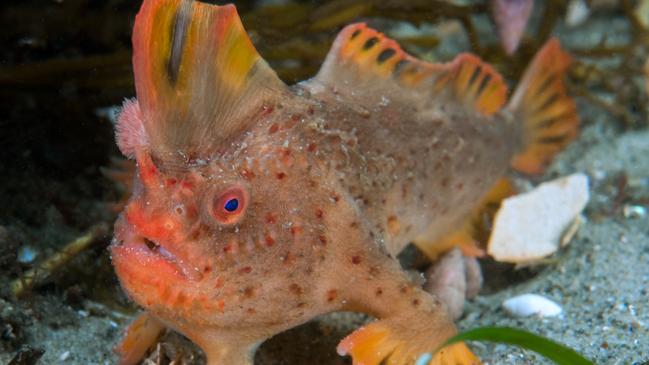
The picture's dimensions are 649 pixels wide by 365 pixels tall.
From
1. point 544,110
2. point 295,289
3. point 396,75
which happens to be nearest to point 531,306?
point 396,75

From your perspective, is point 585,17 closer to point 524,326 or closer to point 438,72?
point 438,72

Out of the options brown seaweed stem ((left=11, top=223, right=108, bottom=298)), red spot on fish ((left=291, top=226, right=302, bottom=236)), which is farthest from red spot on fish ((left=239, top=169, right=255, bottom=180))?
brown seaweed stem ((left=11, top=223, right=108, bottom=298))

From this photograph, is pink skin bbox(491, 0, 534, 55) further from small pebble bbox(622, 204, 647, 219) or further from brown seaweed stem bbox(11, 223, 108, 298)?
brown seaweed stem bbox(11, 223, 108, 298)

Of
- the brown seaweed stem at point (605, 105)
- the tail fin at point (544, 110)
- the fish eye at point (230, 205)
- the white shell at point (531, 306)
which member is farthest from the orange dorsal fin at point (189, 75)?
the brown seaweed stem at point (605, 105)

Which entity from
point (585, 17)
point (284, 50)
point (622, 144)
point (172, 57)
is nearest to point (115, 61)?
point (284, 50)

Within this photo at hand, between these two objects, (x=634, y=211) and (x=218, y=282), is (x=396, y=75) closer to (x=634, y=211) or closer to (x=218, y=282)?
(x=218, y=282)

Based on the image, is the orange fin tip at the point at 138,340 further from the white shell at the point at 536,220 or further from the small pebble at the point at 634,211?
the small pebble at the point at 634,211
